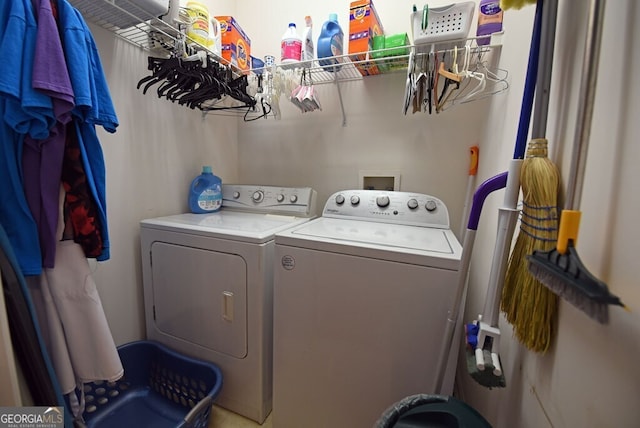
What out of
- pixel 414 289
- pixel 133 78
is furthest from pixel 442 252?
pixel 133 78

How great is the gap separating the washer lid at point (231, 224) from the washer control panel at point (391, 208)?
0.79ft

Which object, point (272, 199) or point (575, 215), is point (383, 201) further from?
point (575, 215)

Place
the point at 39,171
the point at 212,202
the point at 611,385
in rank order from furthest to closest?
the point at 212,202
the point at 39,171
the point at 611,385

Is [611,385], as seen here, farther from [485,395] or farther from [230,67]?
[230,67]

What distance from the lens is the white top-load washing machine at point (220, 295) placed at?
115cm

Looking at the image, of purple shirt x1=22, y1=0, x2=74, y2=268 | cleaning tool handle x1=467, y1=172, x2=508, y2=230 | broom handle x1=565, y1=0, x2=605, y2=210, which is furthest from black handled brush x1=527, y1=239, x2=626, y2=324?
purple shirt x1=22, y1=0, x2=74, y2=268

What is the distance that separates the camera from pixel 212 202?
1741mm

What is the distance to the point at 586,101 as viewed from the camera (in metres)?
0.44

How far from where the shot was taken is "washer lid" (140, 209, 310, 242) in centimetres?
116

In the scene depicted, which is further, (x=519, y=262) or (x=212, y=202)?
(x=212, y=202)

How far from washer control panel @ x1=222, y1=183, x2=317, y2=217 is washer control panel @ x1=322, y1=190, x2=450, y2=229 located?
0.14 metres

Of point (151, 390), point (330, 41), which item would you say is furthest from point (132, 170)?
point (330, 41)

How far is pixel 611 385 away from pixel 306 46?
178 cm

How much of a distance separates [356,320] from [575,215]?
2.40ft
